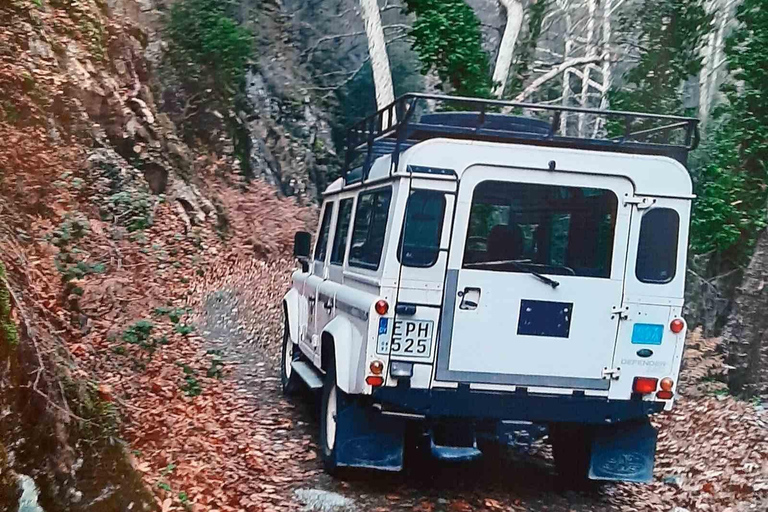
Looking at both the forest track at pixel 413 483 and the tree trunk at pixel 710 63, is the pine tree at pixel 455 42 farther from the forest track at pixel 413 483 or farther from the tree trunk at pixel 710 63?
the forest track at pixel 413 483

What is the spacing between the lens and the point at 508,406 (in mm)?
5668

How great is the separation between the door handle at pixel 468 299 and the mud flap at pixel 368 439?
3.42ft

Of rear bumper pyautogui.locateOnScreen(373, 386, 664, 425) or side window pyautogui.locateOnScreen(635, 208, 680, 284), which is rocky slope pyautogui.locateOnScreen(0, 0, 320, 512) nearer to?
rear bumper pyautogui.locateOnScreen(373, 386, 664, 425)

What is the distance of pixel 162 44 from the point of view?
18.0m

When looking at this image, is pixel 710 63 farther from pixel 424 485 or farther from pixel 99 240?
pixel 424 485

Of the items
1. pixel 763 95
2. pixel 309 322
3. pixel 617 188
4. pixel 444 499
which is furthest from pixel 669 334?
pixel 763 95

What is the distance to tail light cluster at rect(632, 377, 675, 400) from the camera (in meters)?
5.64

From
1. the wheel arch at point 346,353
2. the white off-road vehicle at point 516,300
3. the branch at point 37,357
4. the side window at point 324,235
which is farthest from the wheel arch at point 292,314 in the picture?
the branch at point 37,357

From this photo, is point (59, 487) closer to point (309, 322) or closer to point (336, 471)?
point (336, 471)

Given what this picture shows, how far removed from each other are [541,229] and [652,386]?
1368mm

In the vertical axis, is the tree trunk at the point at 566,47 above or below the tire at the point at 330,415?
above

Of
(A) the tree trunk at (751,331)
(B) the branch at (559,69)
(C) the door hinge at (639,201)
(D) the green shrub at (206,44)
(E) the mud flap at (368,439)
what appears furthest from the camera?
(D) the green shrub at (206,44)

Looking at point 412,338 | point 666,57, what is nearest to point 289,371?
point 412,338

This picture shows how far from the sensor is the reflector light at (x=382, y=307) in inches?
214
